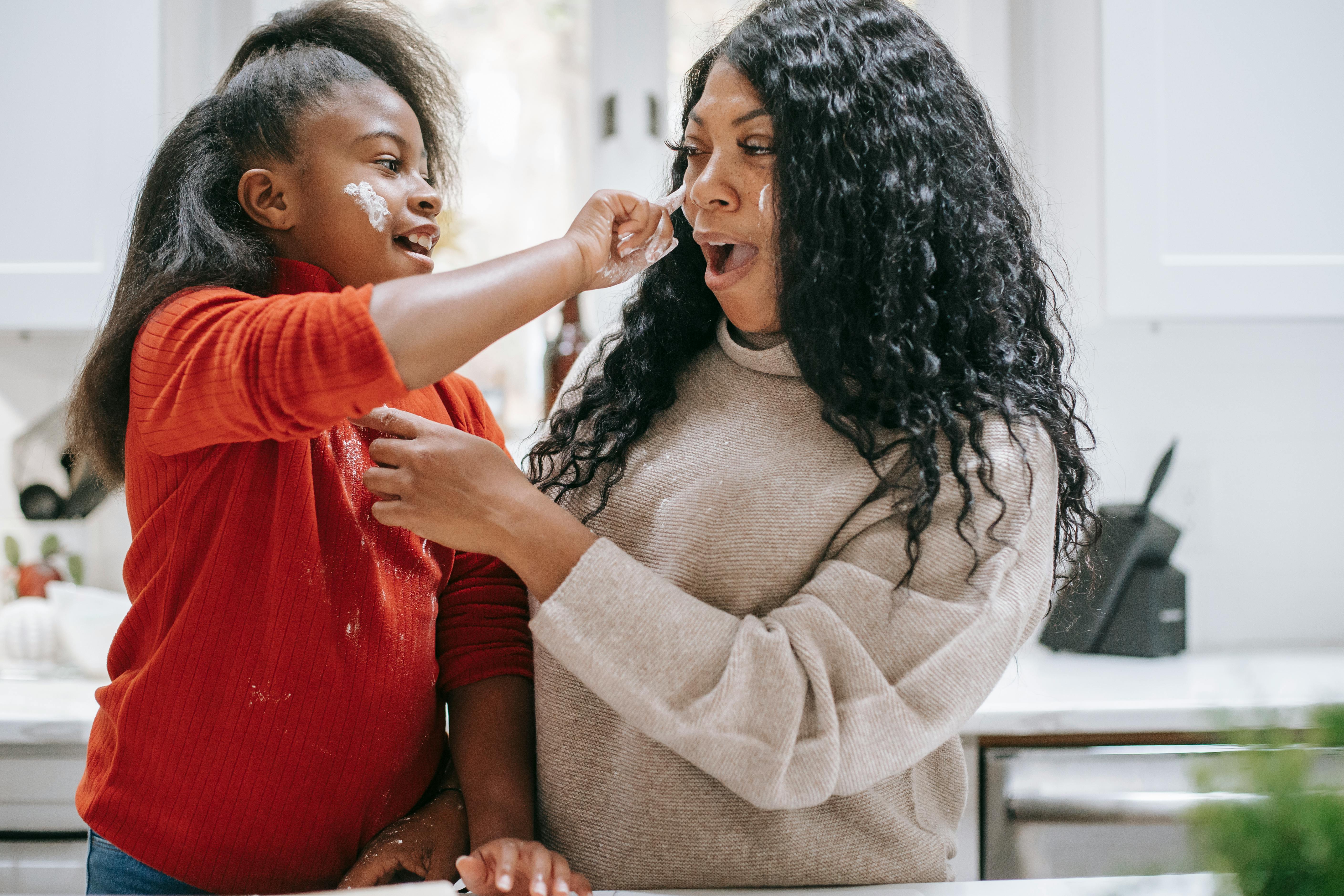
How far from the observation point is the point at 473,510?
33.1 inches

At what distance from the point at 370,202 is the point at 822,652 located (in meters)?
0.59

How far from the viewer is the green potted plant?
45 cm

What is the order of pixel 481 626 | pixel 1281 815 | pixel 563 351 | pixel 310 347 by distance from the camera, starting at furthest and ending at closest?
pixel 563 351 < pixel 481 626 < pixel 310 347 < pixel 1281 815

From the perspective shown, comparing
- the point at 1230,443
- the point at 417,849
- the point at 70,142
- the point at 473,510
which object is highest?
the point at 70,142

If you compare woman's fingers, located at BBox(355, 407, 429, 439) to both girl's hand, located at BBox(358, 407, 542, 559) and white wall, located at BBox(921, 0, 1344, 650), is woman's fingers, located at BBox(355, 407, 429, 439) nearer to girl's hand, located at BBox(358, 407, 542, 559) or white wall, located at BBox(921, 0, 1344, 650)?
girl's hand, located at BBox(358, 407, 542, 559)

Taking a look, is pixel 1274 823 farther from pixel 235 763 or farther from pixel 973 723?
pixel 973 723

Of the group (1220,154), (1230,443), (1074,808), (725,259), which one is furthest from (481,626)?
(1230,443)

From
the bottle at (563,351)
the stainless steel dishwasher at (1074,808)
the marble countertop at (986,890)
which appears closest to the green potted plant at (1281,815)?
the marble countertop at (986,890)

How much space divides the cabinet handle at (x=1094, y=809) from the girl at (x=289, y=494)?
2.67 ft

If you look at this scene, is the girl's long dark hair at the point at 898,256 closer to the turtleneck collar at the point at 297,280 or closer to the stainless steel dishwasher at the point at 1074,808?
the turtleneck collar at the point at 297,280

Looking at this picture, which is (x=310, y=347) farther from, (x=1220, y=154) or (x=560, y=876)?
(x=1220, y=154)

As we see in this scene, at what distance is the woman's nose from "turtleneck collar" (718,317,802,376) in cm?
14

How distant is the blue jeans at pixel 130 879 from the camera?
844mm

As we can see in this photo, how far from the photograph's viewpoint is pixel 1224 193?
5.47ft
